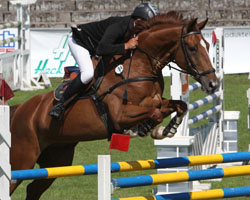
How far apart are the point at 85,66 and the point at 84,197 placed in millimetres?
1919

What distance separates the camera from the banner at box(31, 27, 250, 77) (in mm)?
17188

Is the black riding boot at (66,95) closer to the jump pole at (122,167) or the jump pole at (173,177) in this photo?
the jump pole at (122,167)

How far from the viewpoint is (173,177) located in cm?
512

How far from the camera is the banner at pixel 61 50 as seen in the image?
1719 centimetres

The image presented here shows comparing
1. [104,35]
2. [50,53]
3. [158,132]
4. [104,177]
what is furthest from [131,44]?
[50,53]

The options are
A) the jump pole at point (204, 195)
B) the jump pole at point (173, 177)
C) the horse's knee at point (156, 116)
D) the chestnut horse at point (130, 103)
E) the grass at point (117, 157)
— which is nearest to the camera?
the jump pole at point (173, 177)

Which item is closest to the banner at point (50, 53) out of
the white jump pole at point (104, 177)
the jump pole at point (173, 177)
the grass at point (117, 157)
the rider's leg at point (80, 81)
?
the grass at point (117, 157)

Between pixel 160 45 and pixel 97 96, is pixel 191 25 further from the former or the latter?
pixel 97 96

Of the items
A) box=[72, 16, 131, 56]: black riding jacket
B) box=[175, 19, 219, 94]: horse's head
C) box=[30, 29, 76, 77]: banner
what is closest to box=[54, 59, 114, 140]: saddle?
box=[72, 16, 131, 56]: black riding jacket

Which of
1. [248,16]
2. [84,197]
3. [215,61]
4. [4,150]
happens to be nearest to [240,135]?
[215,61]

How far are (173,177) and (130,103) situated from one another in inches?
53.3

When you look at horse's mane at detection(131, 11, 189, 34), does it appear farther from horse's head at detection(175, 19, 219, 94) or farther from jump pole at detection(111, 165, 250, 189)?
jump pole at detection(111, 165, 250, 189)

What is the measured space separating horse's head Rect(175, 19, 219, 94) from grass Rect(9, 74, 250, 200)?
2279mm

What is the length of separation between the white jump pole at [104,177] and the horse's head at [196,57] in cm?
175
